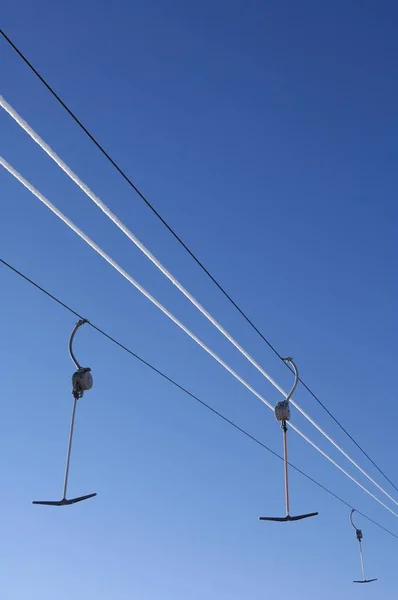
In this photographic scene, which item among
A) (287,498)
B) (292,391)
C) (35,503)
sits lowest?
(35,503)

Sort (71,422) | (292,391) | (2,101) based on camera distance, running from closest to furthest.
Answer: (2,101) → (71,422) → (292,391)

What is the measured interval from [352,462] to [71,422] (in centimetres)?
808

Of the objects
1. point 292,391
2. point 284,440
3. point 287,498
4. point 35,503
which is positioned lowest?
point 35,503

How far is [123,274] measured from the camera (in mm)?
10031

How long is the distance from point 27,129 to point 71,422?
4266mm

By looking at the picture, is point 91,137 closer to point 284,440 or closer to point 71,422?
point 71,422

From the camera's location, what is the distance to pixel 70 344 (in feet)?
35.0

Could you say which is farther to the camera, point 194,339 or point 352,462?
point 352,462

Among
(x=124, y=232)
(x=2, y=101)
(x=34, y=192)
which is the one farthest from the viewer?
(x=124, y=232)

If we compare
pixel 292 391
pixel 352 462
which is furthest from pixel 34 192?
pixel 352 462

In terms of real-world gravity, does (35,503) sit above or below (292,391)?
Result: below

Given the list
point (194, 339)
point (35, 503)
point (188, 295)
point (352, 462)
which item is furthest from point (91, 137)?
point (352, 462)

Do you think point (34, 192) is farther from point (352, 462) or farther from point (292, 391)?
point (352, 462)

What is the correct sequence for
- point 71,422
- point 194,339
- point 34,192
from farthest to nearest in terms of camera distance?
point 194,339 → point 71,422 → point 34,192
